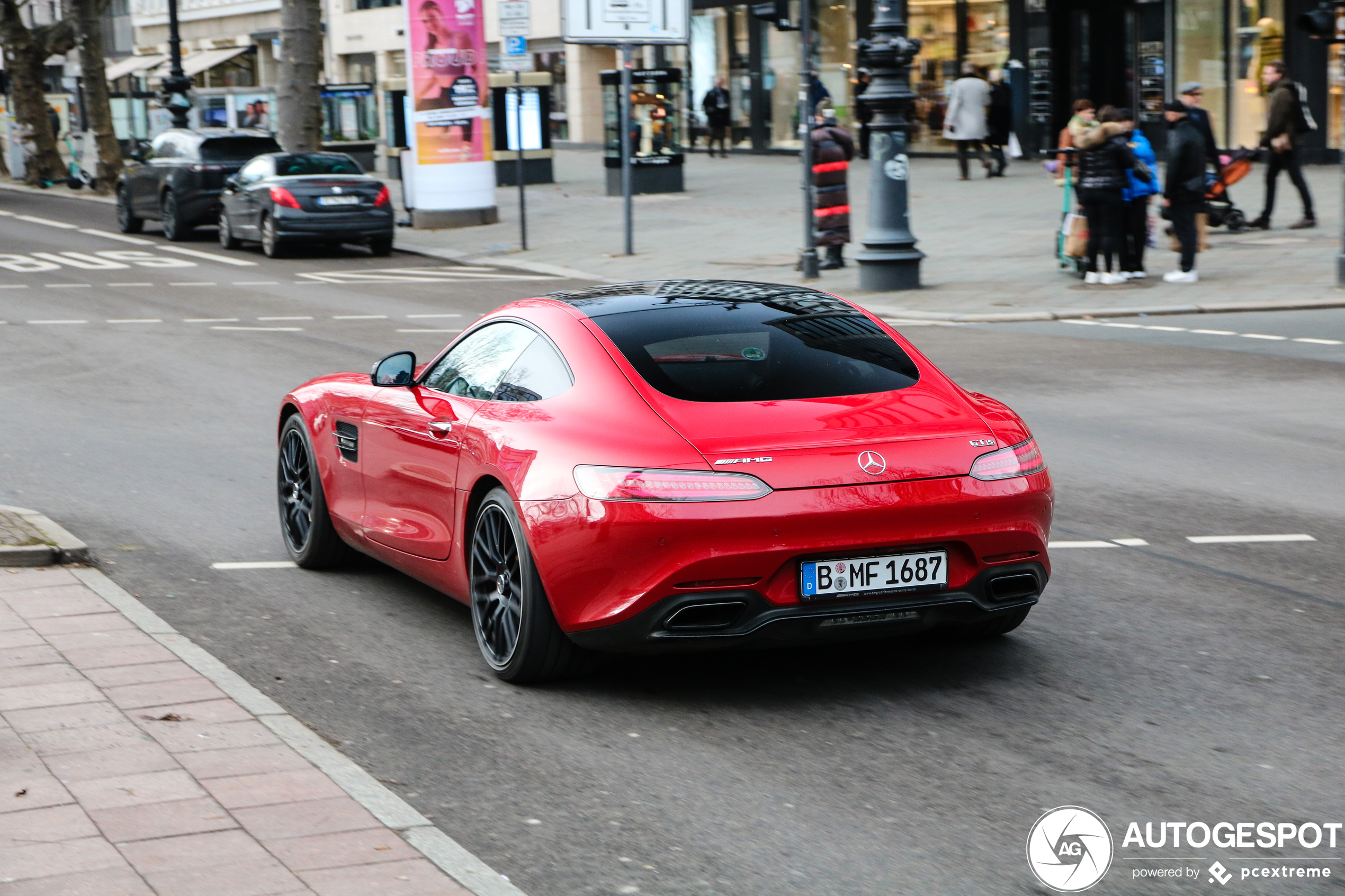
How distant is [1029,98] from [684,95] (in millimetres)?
14210

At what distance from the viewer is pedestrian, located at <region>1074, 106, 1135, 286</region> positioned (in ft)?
56.4

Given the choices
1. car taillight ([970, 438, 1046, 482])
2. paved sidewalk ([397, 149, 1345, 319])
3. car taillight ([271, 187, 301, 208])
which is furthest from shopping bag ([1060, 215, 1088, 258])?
car taillight ([970, 438, 1046, 482])

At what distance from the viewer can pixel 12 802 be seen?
14.5 feet

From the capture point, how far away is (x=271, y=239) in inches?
990

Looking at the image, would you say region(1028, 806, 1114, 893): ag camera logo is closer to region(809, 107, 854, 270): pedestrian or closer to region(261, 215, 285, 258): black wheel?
region(809, 107, 854, 270): pedestrian

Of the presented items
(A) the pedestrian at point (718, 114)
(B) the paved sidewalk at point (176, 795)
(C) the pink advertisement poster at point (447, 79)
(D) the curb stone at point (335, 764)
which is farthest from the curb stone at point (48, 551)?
(A) the pedestrian at point (718, 114)

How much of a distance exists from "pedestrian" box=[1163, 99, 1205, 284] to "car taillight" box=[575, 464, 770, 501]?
13.7m

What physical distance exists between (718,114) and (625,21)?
1927cm

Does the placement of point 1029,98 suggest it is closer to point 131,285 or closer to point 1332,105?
point 1332,105

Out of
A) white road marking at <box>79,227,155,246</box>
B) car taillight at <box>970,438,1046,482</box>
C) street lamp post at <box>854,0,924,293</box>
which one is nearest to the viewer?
car taillight at <box>970,438,1046,482</box>

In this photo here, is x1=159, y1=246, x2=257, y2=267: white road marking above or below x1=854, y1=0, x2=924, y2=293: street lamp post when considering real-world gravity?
below

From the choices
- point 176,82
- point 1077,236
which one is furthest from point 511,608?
point 176,82

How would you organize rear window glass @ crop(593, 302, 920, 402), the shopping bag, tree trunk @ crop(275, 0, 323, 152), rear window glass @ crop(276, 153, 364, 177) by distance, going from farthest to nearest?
tree trunk @ crop(275, 0, 323, 152) < rear window glass @ crop(276, 153, 364, 177) < the shopping bag < rear window glass @ crop(593, 302, 920, 402)

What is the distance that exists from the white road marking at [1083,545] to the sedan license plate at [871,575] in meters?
2.47
